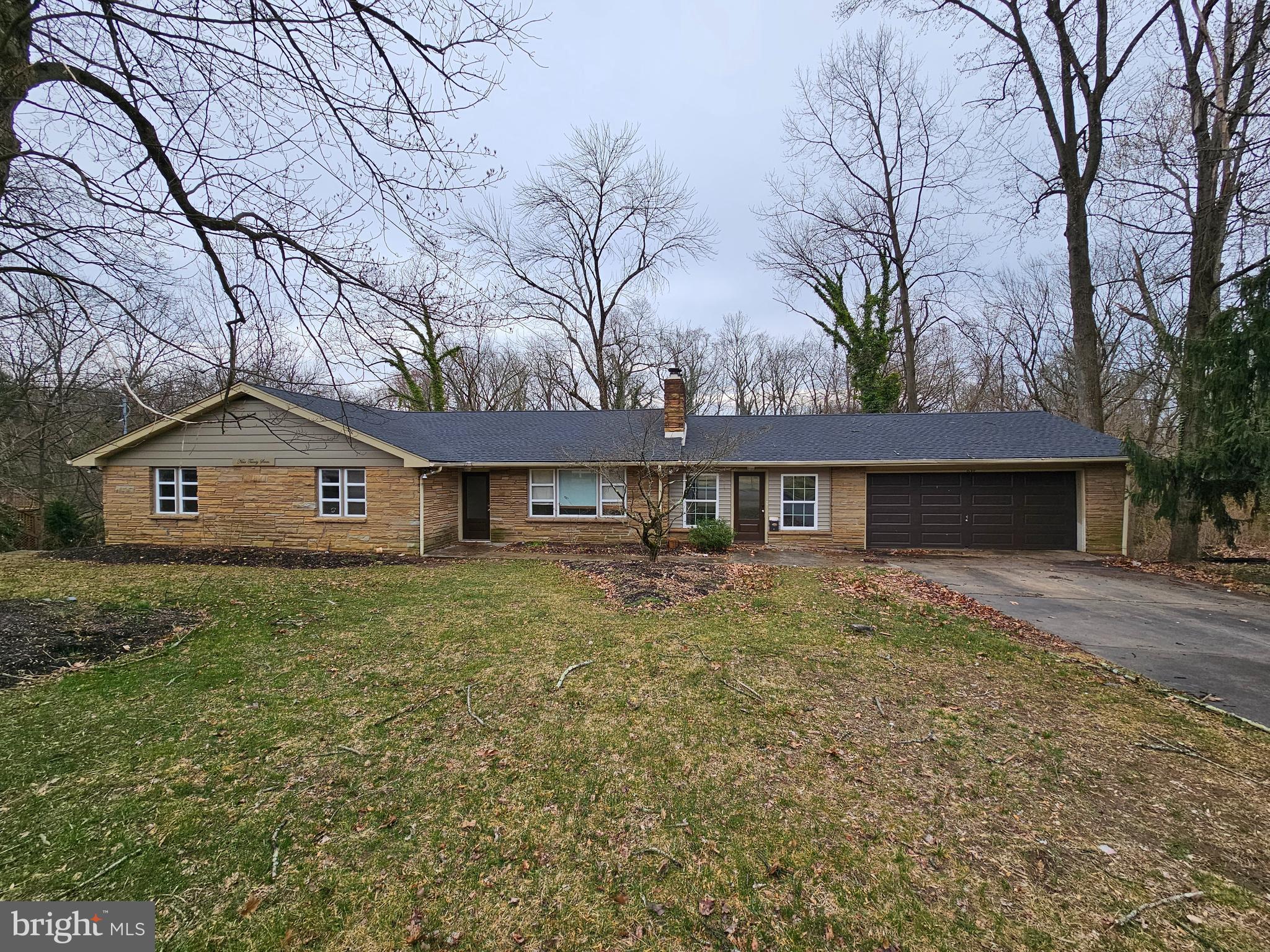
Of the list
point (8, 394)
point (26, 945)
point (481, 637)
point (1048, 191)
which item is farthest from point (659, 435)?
point (8, 394)

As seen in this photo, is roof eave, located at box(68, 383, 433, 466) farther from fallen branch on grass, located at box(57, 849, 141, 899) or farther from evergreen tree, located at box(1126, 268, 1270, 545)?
evergreen tree, located at box(1126, 268, 1270, 545)

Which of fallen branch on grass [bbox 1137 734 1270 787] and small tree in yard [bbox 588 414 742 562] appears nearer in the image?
fallen branch on grass [bbox 1137 734 1270 787]

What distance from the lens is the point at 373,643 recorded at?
5.82m

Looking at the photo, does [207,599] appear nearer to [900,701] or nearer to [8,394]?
[900,701]

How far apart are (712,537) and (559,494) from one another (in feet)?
14.9

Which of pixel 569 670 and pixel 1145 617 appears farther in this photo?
pixel 1145 617

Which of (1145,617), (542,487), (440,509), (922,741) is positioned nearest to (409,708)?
(922,741)

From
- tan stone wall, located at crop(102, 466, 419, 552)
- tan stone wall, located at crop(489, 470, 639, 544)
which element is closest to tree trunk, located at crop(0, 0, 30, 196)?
tan stone wall, located at crop(102, 466, 419, 552)

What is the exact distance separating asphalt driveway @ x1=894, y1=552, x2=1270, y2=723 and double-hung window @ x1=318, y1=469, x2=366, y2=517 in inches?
507

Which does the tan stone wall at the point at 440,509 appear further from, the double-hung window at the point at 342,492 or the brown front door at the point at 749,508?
the brown front door at the point at 749,508

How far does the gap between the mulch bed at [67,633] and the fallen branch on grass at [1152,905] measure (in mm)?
7679

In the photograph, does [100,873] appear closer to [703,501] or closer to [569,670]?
[569,670]

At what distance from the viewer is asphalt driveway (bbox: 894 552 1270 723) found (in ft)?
16.5

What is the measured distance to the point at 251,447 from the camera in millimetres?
12672
